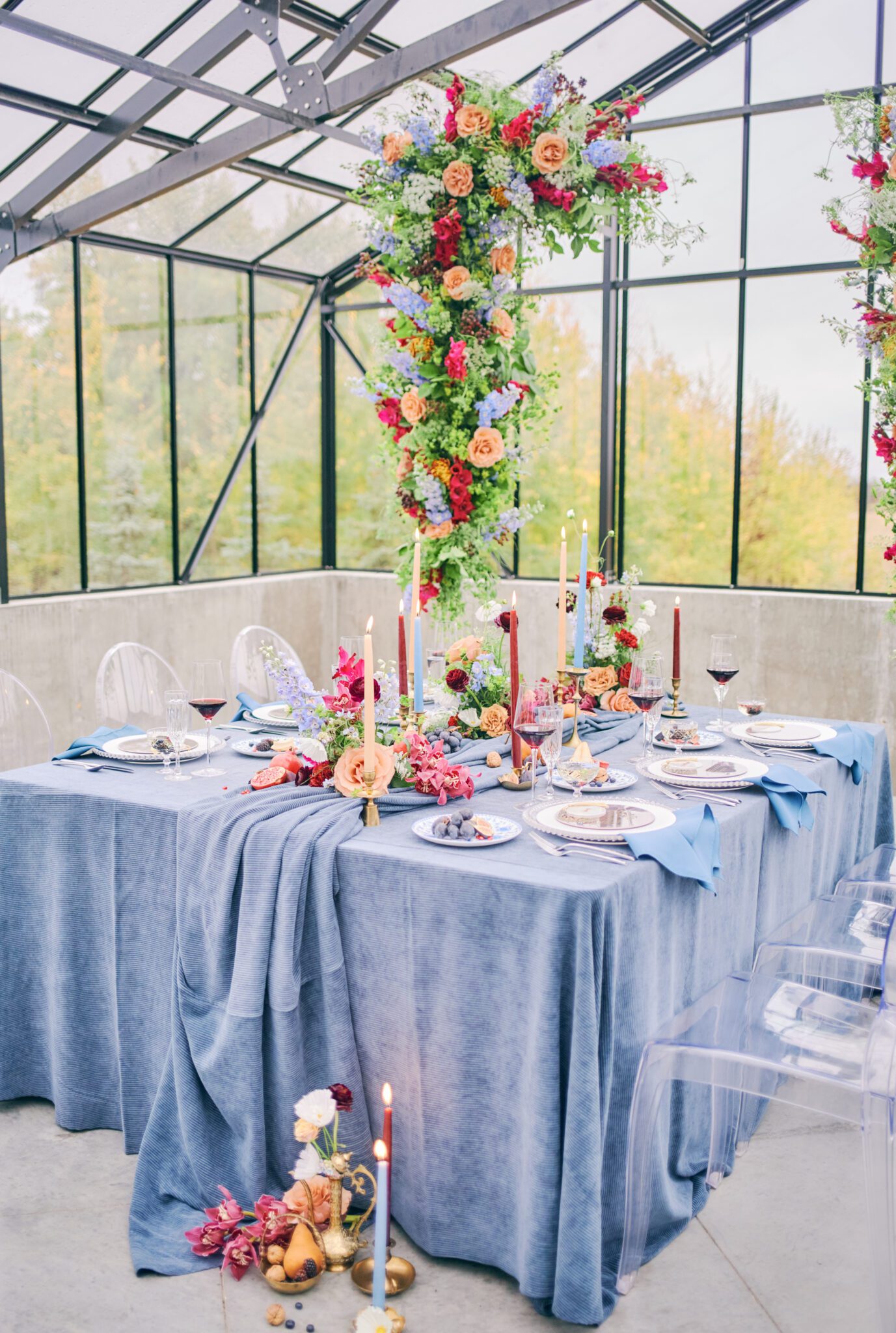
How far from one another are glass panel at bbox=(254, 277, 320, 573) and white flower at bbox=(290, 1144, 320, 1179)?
739 cm

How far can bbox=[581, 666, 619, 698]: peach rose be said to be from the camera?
346 cm

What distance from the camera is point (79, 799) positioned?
2.74m

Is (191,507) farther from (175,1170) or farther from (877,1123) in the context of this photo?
(877,1123)

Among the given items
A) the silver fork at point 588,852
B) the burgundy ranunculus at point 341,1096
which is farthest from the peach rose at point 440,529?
the burgundy ranunculus at point 341,1096

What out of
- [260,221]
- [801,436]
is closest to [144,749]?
[260,221]

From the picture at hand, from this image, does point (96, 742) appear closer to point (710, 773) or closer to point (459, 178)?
point (710, 773)

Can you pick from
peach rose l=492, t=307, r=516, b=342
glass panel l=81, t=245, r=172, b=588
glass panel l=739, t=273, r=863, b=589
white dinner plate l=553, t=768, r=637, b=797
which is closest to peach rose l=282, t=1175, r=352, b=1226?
white dinner plate l=553, t=768, r=637, b=797

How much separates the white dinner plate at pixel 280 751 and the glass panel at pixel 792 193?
24.1ft

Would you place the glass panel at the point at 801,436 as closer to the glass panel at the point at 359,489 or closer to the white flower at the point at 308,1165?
the glass panel at the point at 359,489

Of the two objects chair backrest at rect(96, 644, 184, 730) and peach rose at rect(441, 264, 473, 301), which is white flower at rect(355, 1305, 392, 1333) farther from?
peach rose at rect(441, 264, 473, 301)

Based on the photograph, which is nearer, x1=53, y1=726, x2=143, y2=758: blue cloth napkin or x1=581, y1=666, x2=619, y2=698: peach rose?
x1=53, y1=726, x2=143, y2=758: blue cloth napkin

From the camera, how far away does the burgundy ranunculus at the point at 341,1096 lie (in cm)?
221

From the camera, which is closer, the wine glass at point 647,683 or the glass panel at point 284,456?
the wine glass at point 647,683

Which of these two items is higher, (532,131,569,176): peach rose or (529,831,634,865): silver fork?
(532,131,569,176): peach rose
